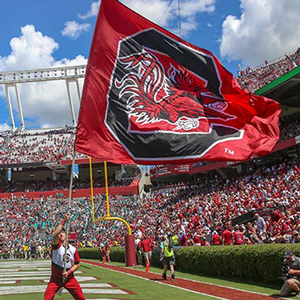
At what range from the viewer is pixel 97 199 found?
5019 centimetres

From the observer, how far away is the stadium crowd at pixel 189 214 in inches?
672

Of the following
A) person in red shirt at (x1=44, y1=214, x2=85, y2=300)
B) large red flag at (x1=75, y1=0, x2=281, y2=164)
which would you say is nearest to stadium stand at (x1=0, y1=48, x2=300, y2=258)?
large red flag at (x1=75, y1=0, x2=281, y2=164)

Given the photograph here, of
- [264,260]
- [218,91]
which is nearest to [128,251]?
[264,260]

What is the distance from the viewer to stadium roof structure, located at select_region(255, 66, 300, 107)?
28.7 m

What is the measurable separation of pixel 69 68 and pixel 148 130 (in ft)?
171

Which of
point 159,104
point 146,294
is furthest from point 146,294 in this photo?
point 159,104

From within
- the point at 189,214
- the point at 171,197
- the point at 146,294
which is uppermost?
the point at 171,197

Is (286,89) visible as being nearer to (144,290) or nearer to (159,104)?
(144,290)

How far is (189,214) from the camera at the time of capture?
3125 cm

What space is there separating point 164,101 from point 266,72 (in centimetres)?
3438

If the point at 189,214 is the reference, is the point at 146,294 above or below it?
below

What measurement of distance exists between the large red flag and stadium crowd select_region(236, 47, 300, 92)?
26657 mm

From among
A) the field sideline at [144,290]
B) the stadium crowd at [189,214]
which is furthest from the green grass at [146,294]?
the stadium crowd at [189,214]

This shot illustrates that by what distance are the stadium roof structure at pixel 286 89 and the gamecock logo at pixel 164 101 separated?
19.7 metres
